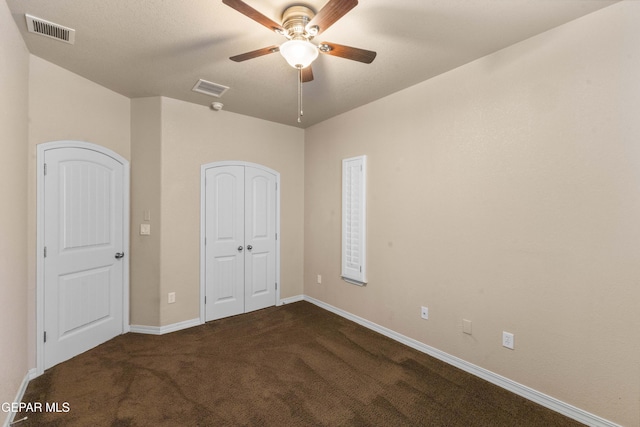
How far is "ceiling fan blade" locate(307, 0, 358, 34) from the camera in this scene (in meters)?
1.48

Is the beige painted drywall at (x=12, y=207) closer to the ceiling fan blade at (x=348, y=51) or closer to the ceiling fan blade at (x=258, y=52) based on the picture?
the ceiling fan blade at (x=258, y=52)

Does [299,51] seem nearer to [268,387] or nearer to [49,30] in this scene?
[49,30]

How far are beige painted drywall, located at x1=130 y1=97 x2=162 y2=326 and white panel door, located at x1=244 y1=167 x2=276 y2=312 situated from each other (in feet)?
3.71

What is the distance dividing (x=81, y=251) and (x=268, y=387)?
232 centimetres

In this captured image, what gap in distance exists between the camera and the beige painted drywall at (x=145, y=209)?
3426mm

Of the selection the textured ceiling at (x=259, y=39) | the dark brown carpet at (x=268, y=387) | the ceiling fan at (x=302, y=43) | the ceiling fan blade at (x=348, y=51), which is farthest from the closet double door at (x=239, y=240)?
the ceiling fan blade at (x=348, y=51)

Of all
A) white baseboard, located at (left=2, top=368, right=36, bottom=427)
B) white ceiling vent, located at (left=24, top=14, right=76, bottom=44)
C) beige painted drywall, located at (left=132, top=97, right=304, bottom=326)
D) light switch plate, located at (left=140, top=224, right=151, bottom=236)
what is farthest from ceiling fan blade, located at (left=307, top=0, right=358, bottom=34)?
white baseboard, located at (left=2, top=368, right=36, bottom=427)

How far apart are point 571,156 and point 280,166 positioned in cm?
343

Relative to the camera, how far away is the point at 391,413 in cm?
210

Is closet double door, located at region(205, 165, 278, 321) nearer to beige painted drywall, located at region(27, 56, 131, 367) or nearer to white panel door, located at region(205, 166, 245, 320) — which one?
white panel door, located at region(205, 166, 245, 320)

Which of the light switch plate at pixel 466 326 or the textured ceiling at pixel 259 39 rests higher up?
the textured ceiling at pixel 259 39

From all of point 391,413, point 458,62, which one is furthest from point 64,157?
point 458,62

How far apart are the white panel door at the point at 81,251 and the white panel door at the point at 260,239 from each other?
150 cm

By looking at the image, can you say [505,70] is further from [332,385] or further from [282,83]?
[332,385]
